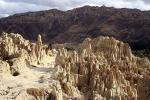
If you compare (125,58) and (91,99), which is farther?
(125,58)

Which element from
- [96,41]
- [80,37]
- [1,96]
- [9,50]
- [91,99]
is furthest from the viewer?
[80,37]

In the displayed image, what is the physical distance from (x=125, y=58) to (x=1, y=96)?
64.9 ft

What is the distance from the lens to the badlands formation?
1774 inches

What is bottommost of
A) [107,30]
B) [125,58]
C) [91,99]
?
[91,99]

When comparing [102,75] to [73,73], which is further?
[73,73]

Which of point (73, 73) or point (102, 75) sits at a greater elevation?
point (73, 73)

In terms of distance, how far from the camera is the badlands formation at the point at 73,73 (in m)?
45.1

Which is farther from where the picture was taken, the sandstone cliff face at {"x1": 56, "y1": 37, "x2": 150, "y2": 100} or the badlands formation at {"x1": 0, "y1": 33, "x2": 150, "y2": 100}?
the sandstone cliff face at {"x1": 56, "y1": 37, "x2": 150, "y2": 100}

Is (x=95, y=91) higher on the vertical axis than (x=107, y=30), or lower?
lower

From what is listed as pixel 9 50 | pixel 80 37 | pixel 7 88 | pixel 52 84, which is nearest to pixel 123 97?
pixel 52 84

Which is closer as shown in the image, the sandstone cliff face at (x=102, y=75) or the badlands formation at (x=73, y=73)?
the badlands formation at (x=73, y=73)

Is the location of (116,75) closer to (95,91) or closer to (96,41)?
(95,91)

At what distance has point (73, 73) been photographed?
4947 cm

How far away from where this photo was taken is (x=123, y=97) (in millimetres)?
46438
